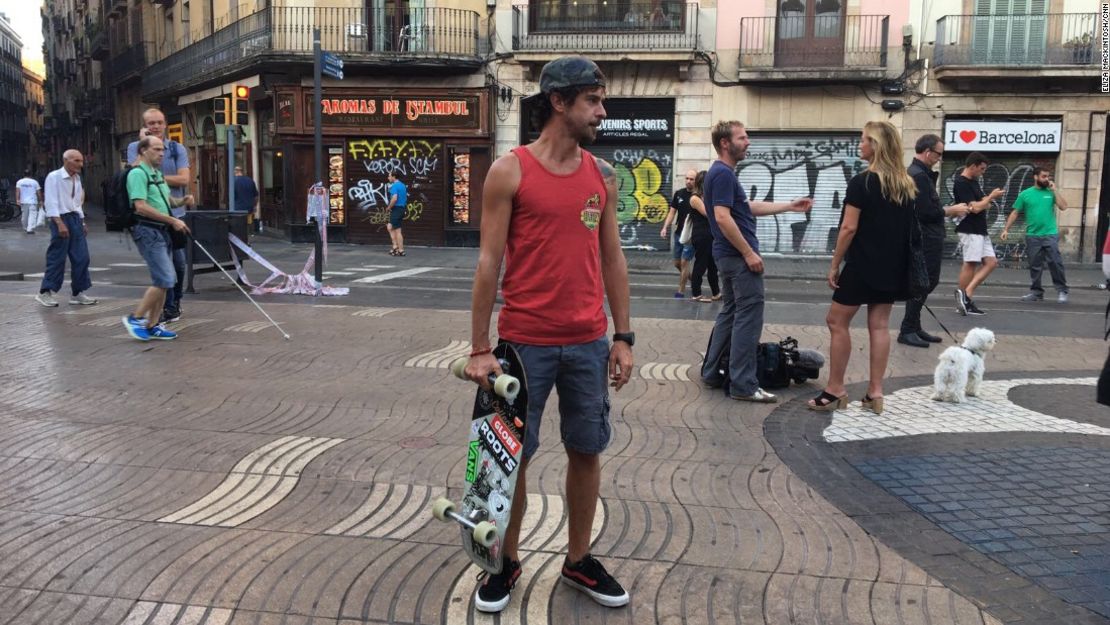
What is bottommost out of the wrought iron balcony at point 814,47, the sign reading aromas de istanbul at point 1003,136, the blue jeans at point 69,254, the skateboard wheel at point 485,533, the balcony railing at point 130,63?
the skateboard wheel at point 485,533

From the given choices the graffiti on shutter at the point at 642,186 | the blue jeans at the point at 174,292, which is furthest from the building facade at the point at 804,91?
the blue jeans at the point at 174,292

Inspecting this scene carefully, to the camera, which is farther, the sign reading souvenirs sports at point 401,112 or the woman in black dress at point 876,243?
the sign reading souvenirs sports at point 401,112

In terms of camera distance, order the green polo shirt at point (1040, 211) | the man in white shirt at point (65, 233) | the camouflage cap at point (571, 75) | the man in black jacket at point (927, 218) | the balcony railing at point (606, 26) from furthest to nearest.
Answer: the balcony railing at point (606, 26) < the green polo shirt at point (1040, 211) < the man in white shirt at point (65, 233) < the man in black jacket at point (927, 218) < the camouflage cap at point (571, 75)

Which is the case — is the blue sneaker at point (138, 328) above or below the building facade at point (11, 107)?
below

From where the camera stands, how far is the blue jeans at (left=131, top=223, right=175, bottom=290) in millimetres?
7895

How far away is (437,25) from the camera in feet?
74.7

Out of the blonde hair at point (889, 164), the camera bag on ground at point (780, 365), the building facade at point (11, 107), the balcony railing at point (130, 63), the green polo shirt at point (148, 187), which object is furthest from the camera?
the building facade at point (11, 107)

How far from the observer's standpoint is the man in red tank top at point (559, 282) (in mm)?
2988

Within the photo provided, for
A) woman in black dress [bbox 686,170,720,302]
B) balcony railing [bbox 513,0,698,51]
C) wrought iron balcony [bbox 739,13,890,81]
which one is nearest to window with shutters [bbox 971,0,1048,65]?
wrought iron balcony [bbox 739,13,890,81]

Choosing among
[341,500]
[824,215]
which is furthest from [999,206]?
[341,500]

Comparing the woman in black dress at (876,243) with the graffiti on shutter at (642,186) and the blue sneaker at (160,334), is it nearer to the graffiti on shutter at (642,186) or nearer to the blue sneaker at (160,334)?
the blue sneaker at (160,334)

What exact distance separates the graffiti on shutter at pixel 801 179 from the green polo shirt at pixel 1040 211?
9.19 metres

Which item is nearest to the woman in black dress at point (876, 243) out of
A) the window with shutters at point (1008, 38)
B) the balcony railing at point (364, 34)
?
the window with shutters at point (1008, 38)

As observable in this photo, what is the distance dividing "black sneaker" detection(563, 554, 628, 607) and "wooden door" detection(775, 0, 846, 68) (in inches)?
784
